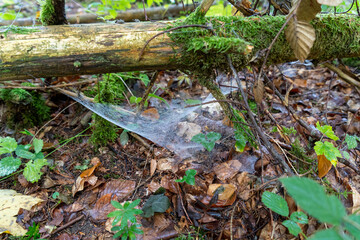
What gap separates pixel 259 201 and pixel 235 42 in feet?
4.08

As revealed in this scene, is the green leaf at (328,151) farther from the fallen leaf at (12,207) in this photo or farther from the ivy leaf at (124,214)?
the fallen leaf at (12,207)

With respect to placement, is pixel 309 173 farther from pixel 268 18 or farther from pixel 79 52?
pixel 79 52

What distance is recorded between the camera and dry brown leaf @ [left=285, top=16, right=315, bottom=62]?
4.89 ft

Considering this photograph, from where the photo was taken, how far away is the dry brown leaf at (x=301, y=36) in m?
1.49

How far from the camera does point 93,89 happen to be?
110 inches

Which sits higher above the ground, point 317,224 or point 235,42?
point 235,42

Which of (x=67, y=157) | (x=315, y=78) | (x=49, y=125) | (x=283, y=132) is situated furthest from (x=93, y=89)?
(x=315, y=78)

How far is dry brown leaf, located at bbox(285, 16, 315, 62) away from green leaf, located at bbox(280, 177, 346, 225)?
113 centimetres

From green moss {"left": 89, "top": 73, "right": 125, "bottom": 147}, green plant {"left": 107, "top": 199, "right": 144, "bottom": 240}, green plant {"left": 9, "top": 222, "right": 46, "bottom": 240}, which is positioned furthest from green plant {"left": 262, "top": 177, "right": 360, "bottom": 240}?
green moss {"left": 89, "top": 73, "right": 125, "bottom": 147}

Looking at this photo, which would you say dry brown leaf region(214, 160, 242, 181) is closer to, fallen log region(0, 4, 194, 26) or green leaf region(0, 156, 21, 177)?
green leaf region(0, 156, 21, 177)

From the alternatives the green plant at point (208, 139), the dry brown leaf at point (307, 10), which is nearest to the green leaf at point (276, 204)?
the green plant at point (208, 139)

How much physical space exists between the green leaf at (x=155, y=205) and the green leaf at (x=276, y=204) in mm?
722

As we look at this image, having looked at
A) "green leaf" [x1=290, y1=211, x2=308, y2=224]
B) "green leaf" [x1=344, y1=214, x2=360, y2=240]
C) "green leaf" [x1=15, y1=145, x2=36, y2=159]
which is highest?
"green leaf" [x1=344, y1=214, x2=360, y2=240]

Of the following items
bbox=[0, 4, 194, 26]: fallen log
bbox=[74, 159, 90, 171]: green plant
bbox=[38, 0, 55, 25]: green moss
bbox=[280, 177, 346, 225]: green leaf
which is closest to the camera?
bbox=[280, 177, 346, 225]: green leaf
